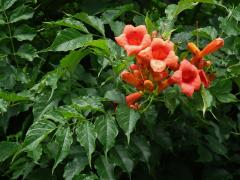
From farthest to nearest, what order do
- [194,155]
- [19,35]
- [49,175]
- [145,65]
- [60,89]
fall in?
[194,155], [19,35], [49,175], [60,89], [145,65]

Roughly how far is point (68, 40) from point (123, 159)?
2.00ft

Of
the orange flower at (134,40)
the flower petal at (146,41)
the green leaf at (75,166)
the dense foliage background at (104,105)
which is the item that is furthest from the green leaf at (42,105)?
the flower petal at (146,41)

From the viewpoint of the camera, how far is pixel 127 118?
84.9 inches

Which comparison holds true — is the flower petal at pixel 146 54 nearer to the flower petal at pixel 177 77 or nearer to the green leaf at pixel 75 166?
the flower petal at pixel 177 77

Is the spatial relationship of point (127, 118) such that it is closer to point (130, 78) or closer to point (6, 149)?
point (130, 78)

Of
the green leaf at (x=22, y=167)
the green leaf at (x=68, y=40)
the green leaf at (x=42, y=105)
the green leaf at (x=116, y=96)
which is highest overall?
the green leaf at (x=68, y=40)

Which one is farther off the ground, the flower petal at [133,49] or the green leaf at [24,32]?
the flower petal at [133,49]

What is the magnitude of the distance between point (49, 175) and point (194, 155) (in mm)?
911

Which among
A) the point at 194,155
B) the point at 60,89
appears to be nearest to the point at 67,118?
the point at 60,89

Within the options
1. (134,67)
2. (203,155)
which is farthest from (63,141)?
(203,155)

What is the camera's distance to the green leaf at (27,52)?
9.32ft

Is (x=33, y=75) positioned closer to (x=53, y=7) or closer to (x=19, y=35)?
(x=19, y=35)

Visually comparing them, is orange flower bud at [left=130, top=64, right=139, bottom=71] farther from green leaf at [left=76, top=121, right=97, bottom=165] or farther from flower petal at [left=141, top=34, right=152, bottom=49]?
green leaf at [left=76, top=121, right=97, bottom=165]

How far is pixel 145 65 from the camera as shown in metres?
2.13
